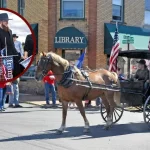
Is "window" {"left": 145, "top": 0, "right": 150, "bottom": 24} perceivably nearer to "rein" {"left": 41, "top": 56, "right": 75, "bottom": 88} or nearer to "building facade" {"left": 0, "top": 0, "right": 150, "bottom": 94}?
"building facade" {"left": 0, "top": 0, "right": 150, "bottom": 94}

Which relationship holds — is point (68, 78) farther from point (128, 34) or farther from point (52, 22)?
point (128, 34)

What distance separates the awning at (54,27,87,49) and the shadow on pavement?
349 inches

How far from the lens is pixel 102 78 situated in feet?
27.8

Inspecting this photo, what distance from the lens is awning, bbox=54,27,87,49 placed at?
17406 mm

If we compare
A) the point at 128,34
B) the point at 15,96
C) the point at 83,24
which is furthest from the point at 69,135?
the point at 128,34

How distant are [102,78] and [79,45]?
914cm

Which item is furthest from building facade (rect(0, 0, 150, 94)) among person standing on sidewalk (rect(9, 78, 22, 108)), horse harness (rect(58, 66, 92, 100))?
horse harness (rect(58, 66, 92, 100))

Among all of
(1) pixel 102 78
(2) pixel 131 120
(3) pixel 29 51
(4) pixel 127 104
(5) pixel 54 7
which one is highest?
(5) pixel 54 7

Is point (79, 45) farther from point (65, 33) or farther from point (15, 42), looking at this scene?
point (15, 42)

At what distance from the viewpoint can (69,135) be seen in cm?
749

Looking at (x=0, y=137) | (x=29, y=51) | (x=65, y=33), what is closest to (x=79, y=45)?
(x=65, y=33)

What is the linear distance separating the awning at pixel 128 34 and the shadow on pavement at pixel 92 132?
29.3ft

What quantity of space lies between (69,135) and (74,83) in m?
1.21

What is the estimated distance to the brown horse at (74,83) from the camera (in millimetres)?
7113
